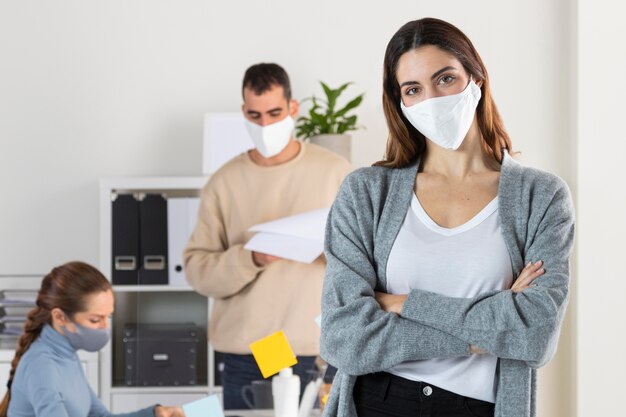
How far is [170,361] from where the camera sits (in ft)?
10.6

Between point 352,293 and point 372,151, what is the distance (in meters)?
2.27

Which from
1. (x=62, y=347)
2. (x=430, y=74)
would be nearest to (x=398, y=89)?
(x=430, y=74)

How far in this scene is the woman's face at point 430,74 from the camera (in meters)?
1.51

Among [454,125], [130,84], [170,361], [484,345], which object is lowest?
[170,361]

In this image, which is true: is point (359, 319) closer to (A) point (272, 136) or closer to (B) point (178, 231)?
(A) point (272, 136)

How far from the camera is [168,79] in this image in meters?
3.77

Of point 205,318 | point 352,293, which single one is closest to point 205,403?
point 205,318

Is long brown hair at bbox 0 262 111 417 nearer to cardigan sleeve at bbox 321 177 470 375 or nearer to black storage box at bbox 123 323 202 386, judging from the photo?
black storage box at bbox 123 323 202 386

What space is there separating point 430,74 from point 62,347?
61.4 inches

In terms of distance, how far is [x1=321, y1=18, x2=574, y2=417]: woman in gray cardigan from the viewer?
1391mm

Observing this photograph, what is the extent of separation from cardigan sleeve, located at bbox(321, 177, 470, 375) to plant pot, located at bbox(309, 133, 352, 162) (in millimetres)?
1715

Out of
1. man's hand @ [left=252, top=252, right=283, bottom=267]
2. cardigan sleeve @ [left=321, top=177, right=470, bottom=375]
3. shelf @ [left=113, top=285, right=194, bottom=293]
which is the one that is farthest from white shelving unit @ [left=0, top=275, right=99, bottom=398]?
cardigan sleeve @ [left=321, top=177, right=470, bottom=375]

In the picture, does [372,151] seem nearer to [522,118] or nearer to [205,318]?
[522,118]
